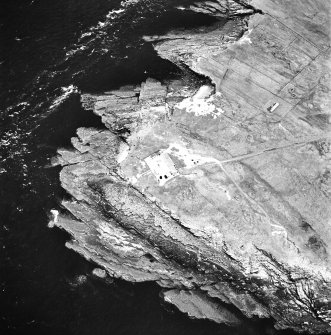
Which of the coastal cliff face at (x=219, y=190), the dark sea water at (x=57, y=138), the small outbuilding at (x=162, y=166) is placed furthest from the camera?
the small outbuilding at (x=162, y=166)

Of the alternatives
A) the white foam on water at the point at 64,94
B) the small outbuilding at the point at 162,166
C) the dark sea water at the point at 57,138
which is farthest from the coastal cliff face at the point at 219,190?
the white foam on water at the point at 64,94

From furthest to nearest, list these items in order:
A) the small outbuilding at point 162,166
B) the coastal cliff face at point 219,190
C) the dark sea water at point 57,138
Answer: the small outbuilding at point 162,166 < the coastal cliff face at point 219,190 < the dark sea water at point 57,138

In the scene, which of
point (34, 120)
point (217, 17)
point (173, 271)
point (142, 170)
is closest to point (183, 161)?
point (142, 170)

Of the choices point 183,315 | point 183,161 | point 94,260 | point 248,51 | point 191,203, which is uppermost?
point 248,51

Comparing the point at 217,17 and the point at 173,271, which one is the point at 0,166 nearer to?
the point at 173,271

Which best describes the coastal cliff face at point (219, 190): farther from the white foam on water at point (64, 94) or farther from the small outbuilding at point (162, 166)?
the white foam on water at point (64, 94)

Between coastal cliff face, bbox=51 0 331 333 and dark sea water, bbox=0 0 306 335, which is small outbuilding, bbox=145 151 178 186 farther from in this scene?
dark sea water, bbox=0 0 306 335
